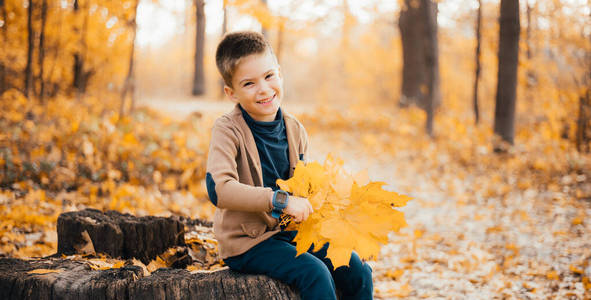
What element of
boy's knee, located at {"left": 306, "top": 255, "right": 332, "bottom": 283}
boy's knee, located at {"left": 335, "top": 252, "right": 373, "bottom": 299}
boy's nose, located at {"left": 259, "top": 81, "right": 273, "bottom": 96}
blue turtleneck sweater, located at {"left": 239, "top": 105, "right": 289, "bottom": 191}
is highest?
boy's nose, located at {"left": 259, "top": 81, "right": 273, "bottom": 96}

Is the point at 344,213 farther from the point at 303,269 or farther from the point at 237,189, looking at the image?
the point at 237,189

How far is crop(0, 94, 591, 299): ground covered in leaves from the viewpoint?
134 inches

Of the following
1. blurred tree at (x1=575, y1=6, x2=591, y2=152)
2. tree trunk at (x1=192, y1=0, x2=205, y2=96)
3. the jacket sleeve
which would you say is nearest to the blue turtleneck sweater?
the jacket sleeve

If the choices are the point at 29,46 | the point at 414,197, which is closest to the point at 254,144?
the point at 414,197

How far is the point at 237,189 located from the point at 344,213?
A: 1.53 ft

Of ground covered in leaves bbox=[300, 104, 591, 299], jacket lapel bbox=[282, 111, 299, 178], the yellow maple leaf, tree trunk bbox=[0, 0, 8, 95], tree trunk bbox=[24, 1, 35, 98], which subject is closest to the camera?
the yellow maple leaf

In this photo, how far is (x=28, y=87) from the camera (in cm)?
631

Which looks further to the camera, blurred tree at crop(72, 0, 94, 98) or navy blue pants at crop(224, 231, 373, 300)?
blurred tree at crop(72, 0, 94, 98)

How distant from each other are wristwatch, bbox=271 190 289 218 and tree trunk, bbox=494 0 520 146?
679 centimetres

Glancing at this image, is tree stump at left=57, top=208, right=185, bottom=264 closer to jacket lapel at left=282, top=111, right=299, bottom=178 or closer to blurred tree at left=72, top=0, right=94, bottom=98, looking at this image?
jacket lapel at left=282, top=111, right=299, bottom=178

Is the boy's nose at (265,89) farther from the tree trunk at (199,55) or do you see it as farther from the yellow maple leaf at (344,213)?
the tree trunk at (199,55)

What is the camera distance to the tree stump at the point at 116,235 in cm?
243

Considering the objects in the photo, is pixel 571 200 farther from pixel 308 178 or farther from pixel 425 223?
pixel 308 178

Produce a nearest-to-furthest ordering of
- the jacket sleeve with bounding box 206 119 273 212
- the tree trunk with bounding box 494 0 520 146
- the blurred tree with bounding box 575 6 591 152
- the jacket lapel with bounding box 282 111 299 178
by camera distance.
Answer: the jacket sleeve with bounding box 206 119 273 212 < the jacket lapel with bounding box 282 111 299 178 < the blurred tree with bounding box 575 6 591 152 < the tree trunk with bounding box 494 0 520 146
